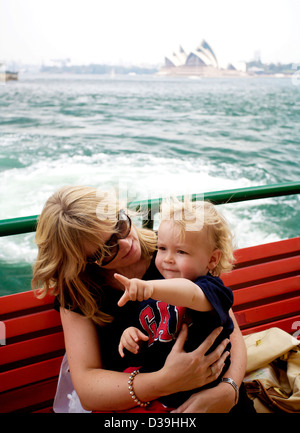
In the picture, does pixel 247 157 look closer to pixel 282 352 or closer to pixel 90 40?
pixel 282 352

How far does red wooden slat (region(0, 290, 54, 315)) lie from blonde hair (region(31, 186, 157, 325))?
0.87 feet

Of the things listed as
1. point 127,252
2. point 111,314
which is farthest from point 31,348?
point 127,252

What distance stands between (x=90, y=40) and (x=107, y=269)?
34.2 m

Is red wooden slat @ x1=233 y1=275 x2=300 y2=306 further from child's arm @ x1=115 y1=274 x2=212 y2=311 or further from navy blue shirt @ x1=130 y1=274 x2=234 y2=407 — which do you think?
child's arm @ x1=115 y1=274 x2=212 y2=311

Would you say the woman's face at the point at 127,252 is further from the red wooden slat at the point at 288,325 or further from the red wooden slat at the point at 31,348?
the red wooden slat at the point at 288,325

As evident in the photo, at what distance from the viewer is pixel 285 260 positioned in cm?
191

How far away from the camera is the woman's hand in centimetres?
102

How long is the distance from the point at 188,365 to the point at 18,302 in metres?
0.69

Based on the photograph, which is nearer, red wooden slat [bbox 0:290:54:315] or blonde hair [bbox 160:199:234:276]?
blonde hair [bbox 160:199:234:276]

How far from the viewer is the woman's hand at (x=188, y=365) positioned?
1024 mm

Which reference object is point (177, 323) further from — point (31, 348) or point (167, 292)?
point (31, 348)

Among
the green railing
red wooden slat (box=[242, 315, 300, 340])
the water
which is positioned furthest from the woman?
the water

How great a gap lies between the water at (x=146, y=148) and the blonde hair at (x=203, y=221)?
13.6 feet
